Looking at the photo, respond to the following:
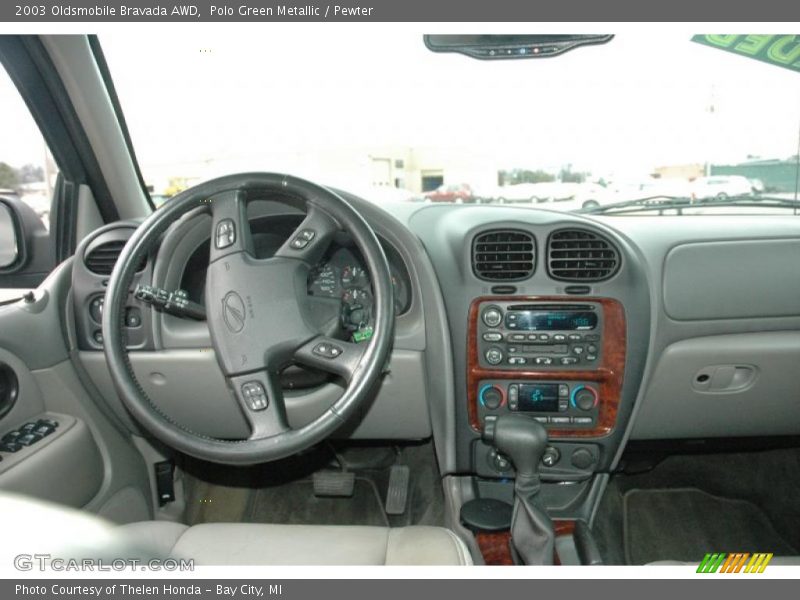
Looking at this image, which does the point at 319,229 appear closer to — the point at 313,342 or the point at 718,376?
the point at 313,342

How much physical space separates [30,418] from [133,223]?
0.79 metres

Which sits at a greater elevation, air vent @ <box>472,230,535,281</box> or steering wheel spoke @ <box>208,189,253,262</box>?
steering wheel spoke @ <box>208,189,253,262</box>

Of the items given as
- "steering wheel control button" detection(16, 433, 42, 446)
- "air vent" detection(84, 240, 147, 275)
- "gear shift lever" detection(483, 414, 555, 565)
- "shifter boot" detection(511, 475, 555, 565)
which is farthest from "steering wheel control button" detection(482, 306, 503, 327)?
"steering wheel control button" detection(16, 433, 42, 446)

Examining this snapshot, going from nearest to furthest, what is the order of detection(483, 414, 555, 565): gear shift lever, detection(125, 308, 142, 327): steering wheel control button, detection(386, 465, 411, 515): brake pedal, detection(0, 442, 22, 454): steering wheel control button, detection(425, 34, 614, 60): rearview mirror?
detection(425, 34, 614, 60): rearview mirror < detection(0, 442, 22, 454): steering wheel control button < detection(483, 414, 555, 565): gear shift lever < detection(125, 308, 142, 327): steering wheel control button < detection(386, 465, 411, 515): brake pedal

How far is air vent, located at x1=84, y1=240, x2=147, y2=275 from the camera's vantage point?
2.45m

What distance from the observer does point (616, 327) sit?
2469 mm

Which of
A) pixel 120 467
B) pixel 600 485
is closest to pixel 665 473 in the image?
pixel 600 485

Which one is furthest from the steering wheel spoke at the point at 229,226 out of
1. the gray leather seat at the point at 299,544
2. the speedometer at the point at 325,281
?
the gray leather seat at the point at 299,544

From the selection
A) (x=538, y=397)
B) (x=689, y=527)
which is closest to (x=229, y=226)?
(x=538, y=397)

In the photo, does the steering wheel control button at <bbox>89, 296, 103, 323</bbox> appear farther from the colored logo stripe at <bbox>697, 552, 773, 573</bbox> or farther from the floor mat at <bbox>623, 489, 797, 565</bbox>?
the floor mat at <bbox>623, 489, 797, 565</bbox>

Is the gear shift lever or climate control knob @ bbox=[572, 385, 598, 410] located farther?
climate control knob @ bbox=[572, 385, 598, 410]

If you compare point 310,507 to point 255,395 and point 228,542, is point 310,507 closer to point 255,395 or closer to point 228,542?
point 228,542

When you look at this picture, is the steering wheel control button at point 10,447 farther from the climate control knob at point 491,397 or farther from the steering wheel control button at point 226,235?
the climate control knob at point 491,397

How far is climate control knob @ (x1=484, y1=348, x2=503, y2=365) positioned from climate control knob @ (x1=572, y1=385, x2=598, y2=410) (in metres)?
0.32
